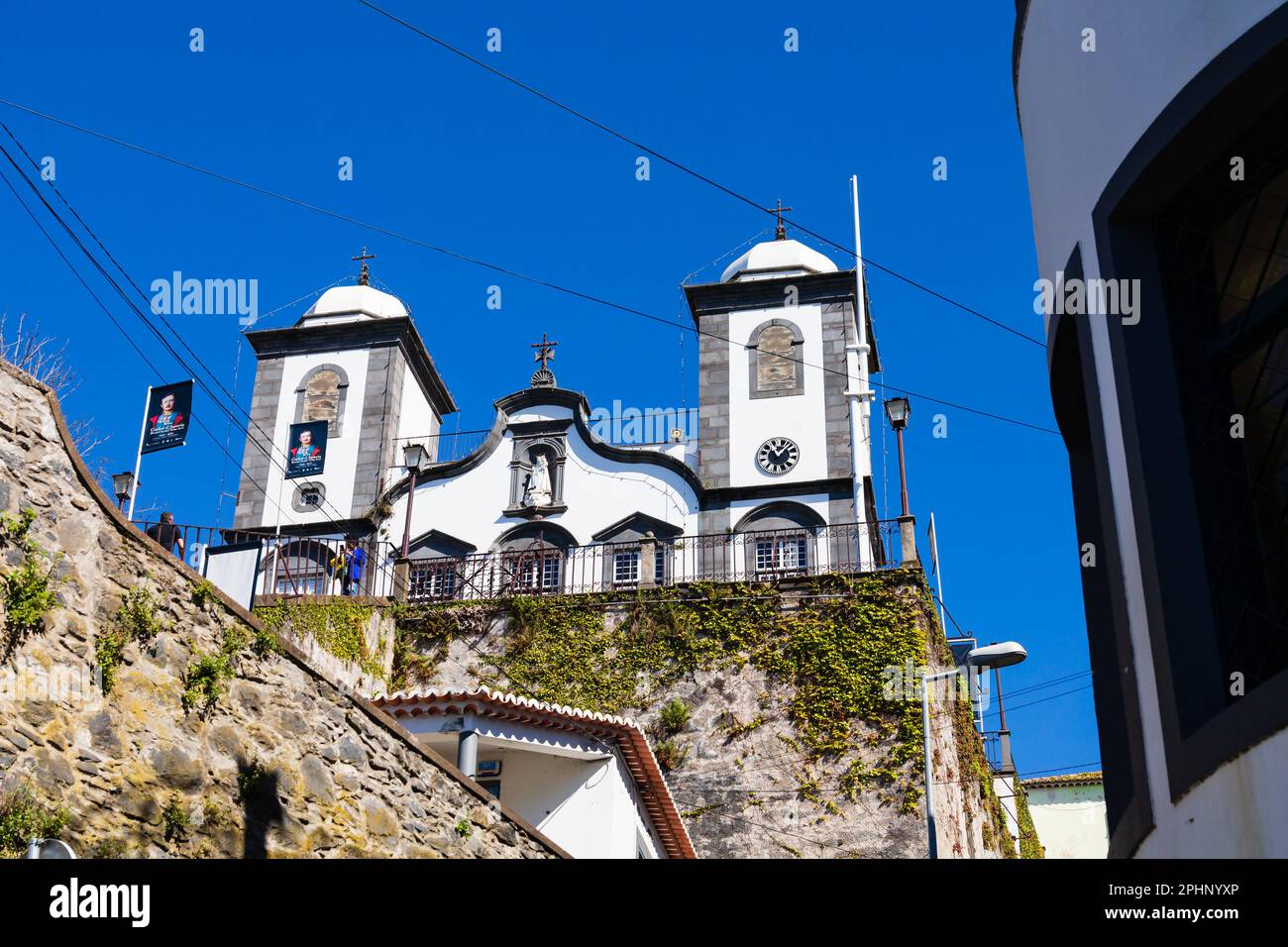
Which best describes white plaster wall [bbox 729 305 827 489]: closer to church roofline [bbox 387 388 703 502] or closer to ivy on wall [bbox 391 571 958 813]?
church roofline [bbox 387 388 703 502]

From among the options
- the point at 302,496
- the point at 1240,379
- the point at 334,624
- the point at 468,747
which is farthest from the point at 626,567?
the point at 1240,379

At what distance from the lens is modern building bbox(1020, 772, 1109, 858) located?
37.2 m

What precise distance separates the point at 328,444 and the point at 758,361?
976 cm

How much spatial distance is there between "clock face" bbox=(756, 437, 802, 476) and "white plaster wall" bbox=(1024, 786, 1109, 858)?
1364 centimetres

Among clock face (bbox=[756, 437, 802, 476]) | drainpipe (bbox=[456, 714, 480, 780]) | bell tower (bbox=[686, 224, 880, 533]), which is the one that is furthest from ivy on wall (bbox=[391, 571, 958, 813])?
drainpipe (bbox=[456, 714, 480, 780])

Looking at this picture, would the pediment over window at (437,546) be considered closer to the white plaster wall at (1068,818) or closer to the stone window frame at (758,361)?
the stone window frame at (758,361)

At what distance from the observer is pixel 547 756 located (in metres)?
15.7

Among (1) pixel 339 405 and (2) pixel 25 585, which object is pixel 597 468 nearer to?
(1) pixel 339 405

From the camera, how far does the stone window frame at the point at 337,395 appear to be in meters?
32.7

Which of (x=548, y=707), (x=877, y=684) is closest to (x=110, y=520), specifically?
(x=548, y=707)

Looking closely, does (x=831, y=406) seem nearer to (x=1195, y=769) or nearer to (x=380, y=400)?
(x=380, y=400)
